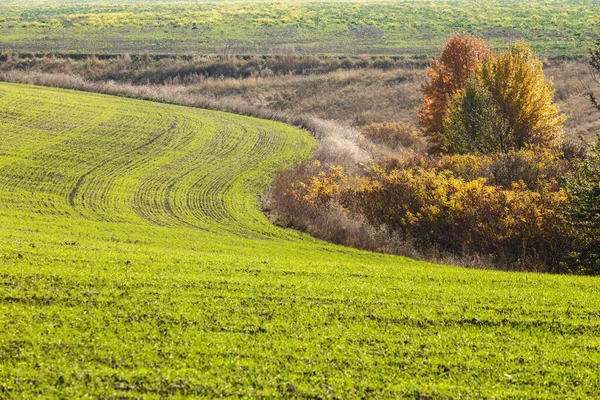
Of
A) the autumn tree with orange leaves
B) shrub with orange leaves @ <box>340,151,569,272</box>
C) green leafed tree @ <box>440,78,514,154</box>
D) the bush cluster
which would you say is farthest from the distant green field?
shrub with orange leaves @ <box>340,151,569,272</box>

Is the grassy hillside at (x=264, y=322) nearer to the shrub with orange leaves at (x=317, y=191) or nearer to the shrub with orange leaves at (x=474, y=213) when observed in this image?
the shrub with orange leaves at (x=474, y=213)

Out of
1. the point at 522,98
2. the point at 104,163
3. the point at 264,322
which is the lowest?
the point at 104,163

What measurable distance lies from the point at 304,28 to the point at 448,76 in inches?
2148

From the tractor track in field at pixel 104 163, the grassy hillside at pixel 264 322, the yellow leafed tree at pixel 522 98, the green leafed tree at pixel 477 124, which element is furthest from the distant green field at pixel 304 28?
the grassy hillside at pixel 264 322

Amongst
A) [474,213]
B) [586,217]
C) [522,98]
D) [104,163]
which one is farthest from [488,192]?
[104,163]

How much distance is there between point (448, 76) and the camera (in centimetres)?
5372

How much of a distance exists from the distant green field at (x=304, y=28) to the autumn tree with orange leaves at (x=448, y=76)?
3278cm

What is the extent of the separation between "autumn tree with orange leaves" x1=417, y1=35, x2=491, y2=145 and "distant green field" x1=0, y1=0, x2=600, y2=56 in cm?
3278

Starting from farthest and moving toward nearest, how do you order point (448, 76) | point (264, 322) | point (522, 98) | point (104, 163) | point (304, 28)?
point (304, 28) → point (448, 76) → point (522, 98) → point (104, 163) → point (264, 322)

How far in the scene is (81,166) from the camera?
39781 millimetres

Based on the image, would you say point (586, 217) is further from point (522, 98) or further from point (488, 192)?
point (522, 98)

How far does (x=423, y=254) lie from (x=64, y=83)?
1990 inches

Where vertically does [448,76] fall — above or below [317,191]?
above

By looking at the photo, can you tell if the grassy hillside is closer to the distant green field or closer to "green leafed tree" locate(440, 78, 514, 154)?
"green leafed tree" locate(440, 78, 514, 154)
